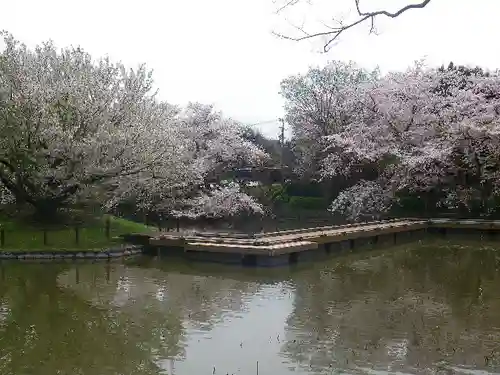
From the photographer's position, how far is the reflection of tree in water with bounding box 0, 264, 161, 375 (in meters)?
6.78

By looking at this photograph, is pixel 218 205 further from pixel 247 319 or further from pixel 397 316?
pixel 397 316

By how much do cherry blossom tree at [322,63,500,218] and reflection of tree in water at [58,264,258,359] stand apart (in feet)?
43.7

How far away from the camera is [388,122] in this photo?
82.8ft

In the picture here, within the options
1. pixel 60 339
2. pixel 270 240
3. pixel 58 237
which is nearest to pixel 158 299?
pixel 60 339

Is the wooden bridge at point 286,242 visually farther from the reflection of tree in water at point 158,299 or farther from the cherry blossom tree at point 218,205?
the cherry blossom tree at point 218,205

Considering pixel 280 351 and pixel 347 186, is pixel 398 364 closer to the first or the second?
pixel 280 351

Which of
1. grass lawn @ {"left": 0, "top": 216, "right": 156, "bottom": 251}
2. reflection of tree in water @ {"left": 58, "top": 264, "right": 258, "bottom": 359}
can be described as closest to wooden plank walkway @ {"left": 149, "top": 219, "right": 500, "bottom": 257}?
grass lawn @ {"left": 0, "top": 216, "right": 156, "bottom": 251}

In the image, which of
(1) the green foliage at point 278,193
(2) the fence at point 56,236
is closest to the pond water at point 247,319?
(2) the fence at point 56,236

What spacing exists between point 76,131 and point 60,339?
991cm

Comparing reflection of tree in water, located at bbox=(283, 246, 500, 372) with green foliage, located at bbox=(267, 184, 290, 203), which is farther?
green foliage, located at bbox=(267, 184, 290, 203)

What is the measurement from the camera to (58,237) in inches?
644

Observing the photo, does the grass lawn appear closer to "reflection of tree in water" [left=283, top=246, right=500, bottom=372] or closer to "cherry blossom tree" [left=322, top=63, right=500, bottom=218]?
"reflection of tree in water" [left=283, top=246, right=500, bottom=372]

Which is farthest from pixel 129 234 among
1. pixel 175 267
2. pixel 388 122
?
pixel 388 122

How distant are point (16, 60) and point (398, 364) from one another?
14317 mm
